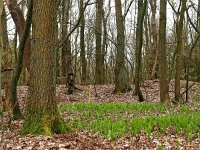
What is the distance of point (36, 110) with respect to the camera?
735cm

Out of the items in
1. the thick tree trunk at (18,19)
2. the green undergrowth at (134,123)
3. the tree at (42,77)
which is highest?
the thick tree trunk at (18,19)

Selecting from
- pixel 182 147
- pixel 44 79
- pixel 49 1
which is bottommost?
pixel 182 147

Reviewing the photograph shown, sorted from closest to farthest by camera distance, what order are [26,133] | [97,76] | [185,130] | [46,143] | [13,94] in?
[46,143] < [26,133] < [185,130] < [13,94] < [97,76]

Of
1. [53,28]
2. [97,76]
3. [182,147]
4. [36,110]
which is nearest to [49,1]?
[53,28]

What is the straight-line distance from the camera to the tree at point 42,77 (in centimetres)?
732

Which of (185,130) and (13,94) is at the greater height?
(13,94)

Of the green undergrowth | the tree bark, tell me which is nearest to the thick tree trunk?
the green undergrowth

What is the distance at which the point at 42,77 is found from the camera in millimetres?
7340

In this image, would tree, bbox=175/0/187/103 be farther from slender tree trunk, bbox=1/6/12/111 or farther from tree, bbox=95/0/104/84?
tree, bbox=95/0/104/84

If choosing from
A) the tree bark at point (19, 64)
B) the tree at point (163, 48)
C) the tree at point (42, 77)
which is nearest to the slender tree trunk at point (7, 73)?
the tree bark at point (19, 64)

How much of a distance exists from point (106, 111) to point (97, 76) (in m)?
12.7

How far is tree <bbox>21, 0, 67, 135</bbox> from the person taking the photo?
7324 mm

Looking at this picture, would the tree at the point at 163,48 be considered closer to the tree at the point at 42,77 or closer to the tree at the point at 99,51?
the tree at the point at 42,77

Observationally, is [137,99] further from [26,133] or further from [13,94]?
[26,133]
